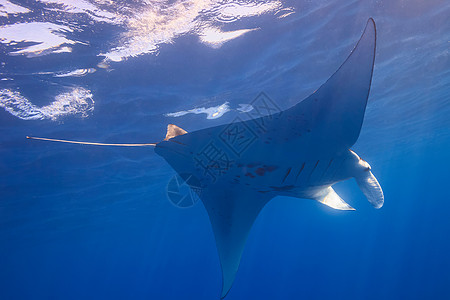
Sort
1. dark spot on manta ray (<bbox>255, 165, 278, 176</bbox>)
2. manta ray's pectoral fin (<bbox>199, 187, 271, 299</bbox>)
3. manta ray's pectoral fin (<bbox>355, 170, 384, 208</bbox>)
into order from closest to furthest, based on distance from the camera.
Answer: dark spot on manta ray (<bbox>255, 165, 278, 176</bbox>) → manta ray's pectoral fin (<bbox>355, 170, 384, 208</bbox>) → manta ray's pectoral fin (<bbox>199, 187, 271, 299</bbox>)

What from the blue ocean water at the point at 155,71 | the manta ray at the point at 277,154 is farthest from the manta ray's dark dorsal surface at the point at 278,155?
the blue ocean water at the point at 155,71

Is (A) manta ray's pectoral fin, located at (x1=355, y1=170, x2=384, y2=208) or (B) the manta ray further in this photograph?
(A) manta ray's pectoral fin, located at (x1=355, y1=170, x2=384, y2=208)

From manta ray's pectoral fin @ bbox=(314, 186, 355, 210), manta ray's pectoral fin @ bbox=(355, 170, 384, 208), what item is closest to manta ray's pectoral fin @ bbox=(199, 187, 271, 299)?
manta ray's pectoral fin @ bbox=(314, 186, 355, 210)

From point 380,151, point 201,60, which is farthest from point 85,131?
point 380,151

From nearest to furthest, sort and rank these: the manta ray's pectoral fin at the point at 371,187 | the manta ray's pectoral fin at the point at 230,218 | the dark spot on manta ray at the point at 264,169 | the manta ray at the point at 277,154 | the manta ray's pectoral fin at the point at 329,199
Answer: the manta ray at the point at 277,154
the dark spot on manta ray at the point at 264,169
the manta ray's pectoral fin at the point at 371,187
the manta ray's pectoral fin at the point at 230,218
the manta ray's pectoral fin at the point at 329,199

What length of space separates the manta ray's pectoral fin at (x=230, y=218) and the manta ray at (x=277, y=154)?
0.6 inches

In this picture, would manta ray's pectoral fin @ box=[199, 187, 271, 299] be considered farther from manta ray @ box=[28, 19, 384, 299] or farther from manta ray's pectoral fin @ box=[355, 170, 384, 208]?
manta ray's pectoral fin @ box=[355, 170, 384, 208]

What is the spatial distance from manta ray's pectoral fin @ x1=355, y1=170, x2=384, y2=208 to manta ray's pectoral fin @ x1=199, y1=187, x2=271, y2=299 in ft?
4.76

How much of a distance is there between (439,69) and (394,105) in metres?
3.32

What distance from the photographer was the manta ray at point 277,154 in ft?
7.69

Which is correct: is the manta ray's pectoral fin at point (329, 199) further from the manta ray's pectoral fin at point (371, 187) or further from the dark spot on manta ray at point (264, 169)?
the dark spot on manta ray at point (264, 169)

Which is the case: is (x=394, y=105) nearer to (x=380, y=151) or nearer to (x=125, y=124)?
(x=380, y=151)

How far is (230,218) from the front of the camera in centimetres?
400

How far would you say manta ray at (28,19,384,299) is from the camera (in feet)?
7.69
